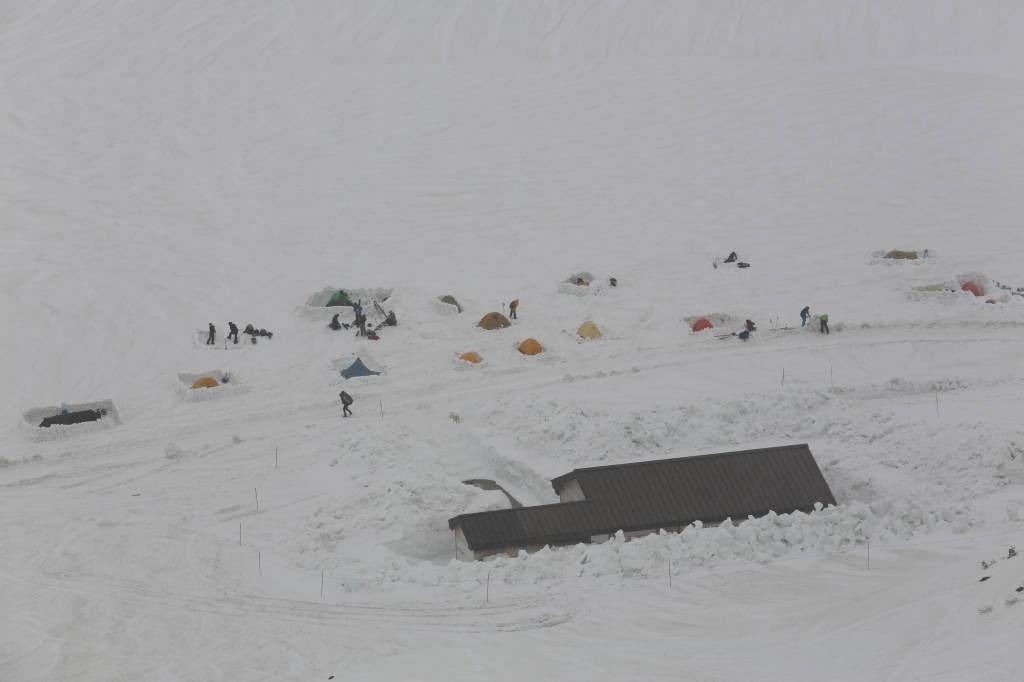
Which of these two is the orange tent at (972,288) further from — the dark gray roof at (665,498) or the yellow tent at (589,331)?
the dark gray roof at (665,498)

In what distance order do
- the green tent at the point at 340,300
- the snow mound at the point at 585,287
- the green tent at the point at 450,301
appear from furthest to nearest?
1. the snow mound at the point at 585,287
2. the green tent at the point at 340,300
3. the green tent at the point at 450,301

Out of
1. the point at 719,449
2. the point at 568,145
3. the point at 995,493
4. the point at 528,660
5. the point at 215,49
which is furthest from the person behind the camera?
the point at 215,49

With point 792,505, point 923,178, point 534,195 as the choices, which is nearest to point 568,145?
point 534,195

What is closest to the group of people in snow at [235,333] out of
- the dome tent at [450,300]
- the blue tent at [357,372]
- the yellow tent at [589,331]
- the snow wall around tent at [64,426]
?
the blue tent at [357,372]

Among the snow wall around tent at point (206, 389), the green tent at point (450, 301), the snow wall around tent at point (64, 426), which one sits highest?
the green tent at point (450, 301)

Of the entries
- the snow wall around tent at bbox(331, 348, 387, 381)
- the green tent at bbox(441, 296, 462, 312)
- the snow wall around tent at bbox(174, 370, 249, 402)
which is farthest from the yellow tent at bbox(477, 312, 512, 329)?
the snow wall around tent at bbox(174, 370, 249, 402)

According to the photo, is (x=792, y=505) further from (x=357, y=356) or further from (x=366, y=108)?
(x=366, y=108)
